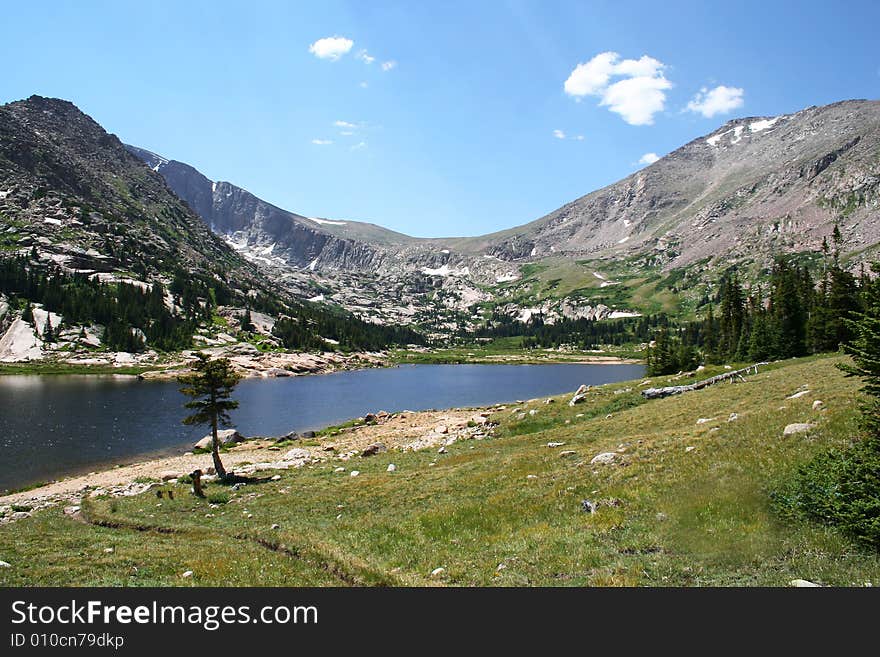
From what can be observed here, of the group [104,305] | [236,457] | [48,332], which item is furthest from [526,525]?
[104,305]

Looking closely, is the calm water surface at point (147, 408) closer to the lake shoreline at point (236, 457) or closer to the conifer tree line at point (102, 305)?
the lake shoreline at point (236, 457)

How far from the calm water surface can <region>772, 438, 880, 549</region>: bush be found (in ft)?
198

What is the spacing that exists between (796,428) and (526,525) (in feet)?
43.8

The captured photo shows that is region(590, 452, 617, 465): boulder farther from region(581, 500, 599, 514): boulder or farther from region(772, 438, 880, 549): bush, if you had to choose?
region(772, 438, 880, 549): bush

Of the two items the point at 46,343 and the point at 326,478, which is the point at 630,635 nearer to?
the point at 326,478

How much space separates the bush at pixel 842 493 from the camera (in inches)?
454

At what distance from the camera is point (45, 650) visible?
8.03 metres

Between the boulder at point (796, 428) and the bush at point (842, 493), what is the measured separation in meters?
5.57

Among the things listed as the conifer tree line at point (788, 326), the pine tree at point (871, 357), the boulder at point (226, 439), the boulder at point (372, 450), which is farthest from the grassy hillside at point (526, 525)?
the conifer tree line at point (788, 326)

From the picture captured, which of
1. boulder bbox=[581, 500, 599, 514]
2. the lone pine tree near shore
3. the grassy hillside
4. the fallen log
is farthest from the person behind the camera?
the fallen log

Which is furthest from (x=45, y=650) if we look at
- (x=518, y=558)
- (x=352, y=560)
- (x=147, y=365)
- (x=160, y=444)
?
(x=147, y=365)

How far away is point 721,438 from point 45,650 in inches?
1022

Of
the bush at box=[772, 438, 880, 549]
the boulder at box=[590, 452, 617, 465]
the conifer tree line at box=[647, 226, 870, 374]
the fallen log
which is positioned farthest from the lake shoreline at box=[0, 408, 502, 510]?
the conifer tree line at box=[647, 226, 870, 374]

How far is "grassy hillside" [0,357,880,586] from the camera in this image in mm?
12664
